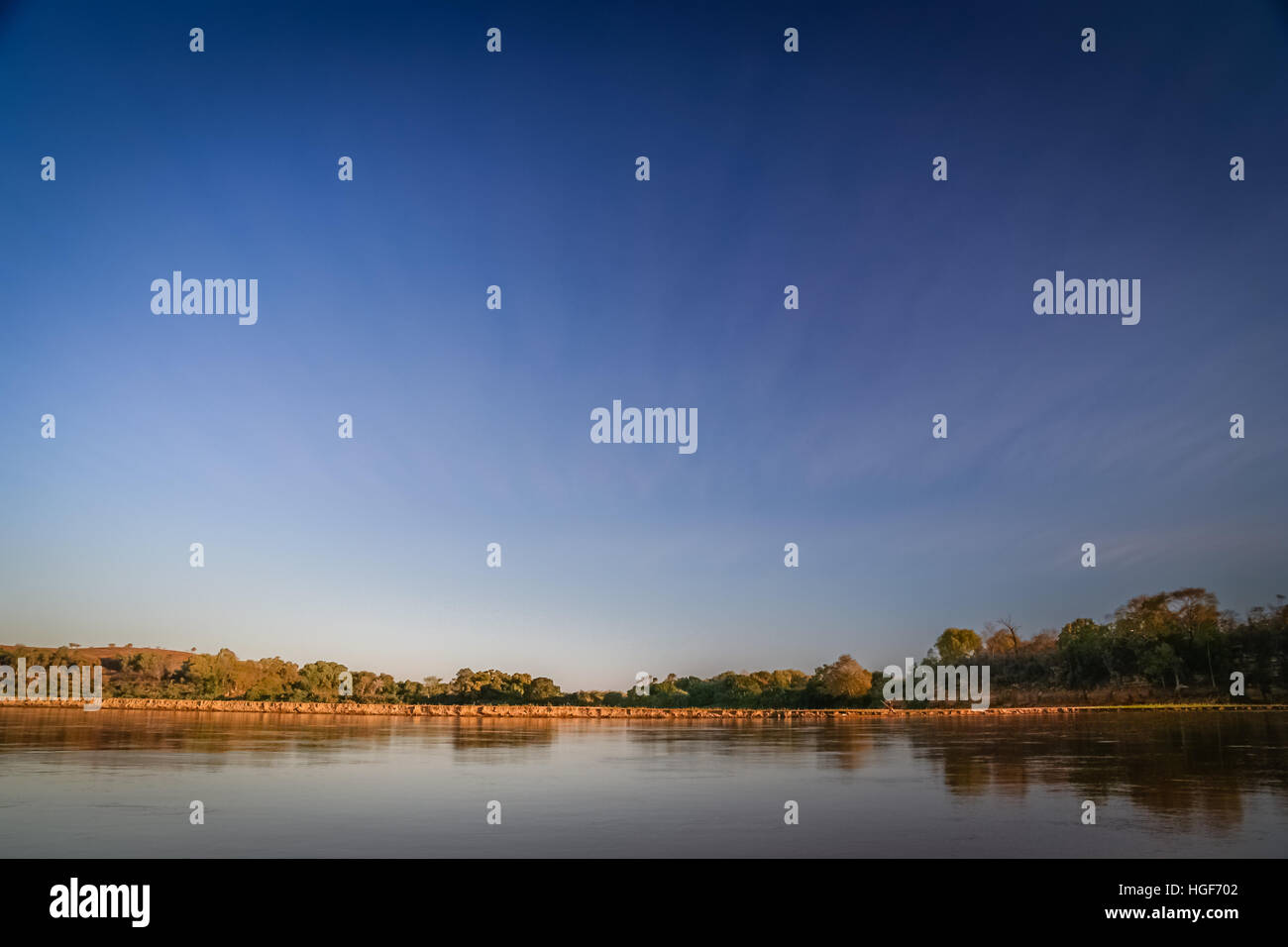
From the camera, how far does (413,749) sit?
3247 cm

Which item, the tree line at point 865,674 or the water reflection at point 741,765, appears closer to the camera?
the water reflection at point 741,765

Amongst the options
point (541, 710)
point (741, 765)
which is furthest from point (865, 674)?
A: point (741, 765)

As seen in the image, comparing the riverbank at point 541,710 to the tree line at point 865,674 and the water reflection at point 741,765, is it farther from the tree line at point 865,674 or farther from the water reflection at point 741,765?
the water reflection at point 741,765

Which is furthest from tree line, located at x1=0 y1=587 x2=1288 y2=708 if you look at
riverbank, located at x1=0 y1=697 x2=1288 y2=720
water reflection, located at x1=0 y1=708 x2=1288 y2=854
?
water reflection, located at x1=0 y1=708 x2=1288 y2=854

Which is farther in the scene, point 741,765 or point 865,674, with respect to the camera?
point 865,674

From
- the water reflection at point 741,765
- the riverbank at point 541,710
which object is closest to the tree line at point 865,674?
the riverbank at point 541,710

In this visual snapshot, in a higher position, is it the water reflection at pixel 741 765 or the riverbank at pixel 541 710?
the water reflection at pixel 741 765

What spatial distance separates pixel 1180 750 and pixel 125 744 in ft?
141

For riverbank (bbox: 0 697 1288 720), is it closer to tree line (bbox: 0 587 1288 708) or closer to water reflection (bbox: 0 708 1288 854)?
tree line (bbox: 0 587 1288 708)

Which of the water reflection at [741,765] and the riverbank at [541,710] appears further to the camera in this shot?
the riverbank at [541,710]

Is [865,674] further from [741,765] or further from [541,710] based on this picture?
[741,765]

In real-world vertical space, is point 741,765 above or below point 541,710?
above
